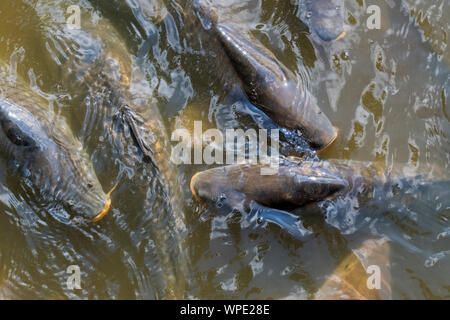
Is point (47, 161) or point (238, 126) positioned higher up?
point (238, 126)

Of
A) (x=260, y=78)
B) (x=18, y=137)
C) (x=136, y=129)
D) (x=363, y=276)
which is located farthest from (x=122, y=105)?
(x=363, y=276)

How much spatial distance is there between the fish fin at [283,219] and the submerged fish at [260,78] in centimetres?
77

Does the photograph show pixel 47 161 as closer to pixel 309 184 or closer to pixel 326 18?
pixel 309 184

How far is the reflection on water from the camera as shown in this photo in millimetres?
4141

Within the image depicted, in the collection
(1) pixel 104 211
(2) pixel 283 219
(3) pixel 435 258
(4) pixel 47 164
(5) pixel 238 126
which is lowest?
(3) pixel 435 258

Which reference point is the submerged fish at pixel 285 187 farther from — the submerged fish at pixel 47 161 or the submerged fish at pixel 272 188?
the submerged fish at pixel 47 161

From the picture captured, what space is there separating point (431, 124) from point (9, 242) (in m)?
4.44

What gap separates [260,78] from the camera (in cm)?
441

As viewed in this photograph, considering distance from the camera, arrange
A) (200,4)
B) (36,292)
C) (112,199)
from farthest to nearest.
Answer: (200,4)
(112,199)
(36,292)

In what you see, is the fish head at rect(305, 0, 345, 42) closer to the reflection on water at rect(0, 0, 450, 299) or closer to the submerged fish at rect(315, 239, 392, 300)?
the reflection on water at rect(0, 0, 450, 299)

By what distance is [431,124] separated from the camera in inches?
184

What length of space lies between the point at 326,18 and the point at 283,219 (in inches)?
88.7

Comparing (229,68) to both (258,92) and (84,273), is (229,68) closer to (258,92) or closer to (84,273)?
(258,92)

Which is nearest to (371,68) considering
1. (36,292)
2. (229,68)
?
(229,68)
